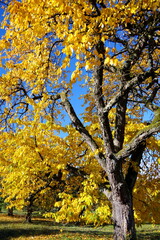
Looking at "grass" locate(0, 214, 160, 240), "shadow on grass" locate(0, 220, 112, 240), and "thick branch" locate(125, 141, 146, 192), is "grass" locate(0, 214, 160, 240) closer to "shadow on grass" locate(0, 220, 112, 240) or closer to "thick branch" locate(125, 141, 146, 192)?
"shadow on grass" locate(0, 220, 112, 240)

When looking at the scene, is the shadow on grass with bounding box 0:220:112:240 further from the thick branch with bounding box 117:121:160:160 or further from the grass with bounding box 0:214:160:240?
the thick branch with bounding box 117:121:160:160

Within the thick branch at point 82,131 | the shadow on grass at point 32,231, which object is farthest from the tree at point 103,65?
the shadow on grass at point 32,231

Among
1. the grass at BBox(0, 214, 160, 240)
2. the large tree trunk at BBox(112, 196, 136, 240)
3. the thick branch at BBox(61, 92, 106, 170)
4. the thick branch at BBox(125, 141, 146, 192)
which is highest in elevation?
the thick branch at BBox(61, 92, 106, 170)

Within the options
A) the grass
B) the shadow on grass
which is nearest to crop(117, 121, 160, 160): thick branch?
the grass

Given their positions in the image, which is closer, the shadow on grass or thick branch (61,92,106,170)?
thick branch (61,92,106,170)

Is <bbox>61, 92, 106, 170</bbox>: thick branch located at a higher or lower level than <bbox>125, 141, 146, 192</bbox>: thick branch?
higher

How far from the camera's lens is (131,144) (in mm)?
5129

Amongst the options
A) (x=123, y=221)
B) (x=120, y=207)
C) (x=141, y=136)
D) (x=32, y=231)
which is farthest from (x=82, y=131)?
(x=32, y=231)

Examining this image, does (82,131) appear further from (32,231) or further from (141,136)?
(32,231)

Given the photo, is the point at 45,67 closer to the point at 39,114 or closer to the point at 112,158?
the point at 39,114

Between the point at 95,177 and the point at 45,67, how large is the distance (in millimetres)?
3925

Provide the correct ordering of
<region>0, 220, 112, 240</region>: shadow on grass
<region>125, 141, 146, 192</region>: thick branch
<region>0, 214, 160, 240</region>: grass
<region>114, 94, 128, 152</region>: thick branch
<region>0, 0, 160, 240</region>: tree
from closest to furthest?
<region>0, 0, 160, 240</region>: tree → <region>125, 141, 146, 192</region>: thick branch → <region>114, 94, 128, 152</region>: thick branch → <region>0, 214, 160, 240</region>: grass → <region>0, 220, 112, 240</region>: shadow on grass

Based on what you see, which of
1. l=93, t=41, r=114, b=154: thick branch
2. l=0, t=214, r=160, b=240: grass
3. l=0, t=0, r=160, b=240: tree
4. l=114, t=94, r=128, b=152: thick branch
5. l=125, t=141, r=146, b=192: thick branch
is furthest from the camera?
l=0, t=214, r=160, b=240: grass

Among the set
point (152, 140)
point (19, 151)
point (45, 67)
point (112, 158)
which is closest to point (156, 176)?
point (152, 140)
